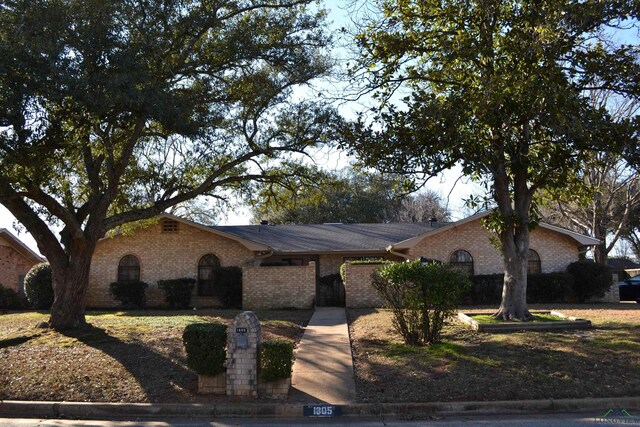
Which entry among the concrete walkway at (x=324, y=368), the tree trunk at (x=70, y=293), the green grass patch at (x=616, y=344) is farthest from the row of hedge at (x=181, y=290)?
the green grass patch at (x=616, y=344)

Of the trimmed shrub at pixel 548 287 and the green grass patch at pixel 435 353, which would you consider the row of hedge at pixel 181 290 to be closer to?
the trimmed shrub at pixel 548 287

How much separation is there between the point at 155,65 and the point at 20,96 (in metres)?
3.31

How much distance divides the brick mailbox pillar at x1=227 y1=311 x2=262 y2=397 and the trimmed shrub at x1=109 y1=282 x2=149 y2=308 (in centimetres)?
1542

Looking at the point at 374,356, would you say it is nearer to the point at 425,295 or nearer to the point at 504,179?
the point at 425,295

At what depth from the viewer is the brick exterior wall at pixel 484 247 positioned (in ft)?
77.4

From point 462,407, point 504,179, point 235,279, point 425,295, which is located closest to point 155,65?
point 425,295

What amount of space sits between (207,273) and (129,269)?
3371 millimetres

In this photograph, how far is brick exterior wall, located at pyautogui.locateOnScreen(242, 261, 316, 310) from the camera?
69.6 feet

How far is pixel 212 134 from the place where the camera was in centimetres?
1375

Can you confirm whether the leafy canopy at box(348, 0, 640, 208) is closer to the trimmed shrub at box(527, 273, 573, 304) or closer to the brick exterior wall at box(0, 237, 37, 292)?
the trimmed shrub at box(527, 273, 573, 304)

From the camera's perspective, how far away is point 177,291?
2247cm

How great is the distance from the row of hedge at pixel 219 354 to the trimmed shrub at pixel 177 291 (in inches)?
549

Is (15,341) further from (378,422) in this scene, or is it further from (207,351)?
(378,422)

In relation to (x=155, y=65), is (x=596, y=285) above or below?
below
